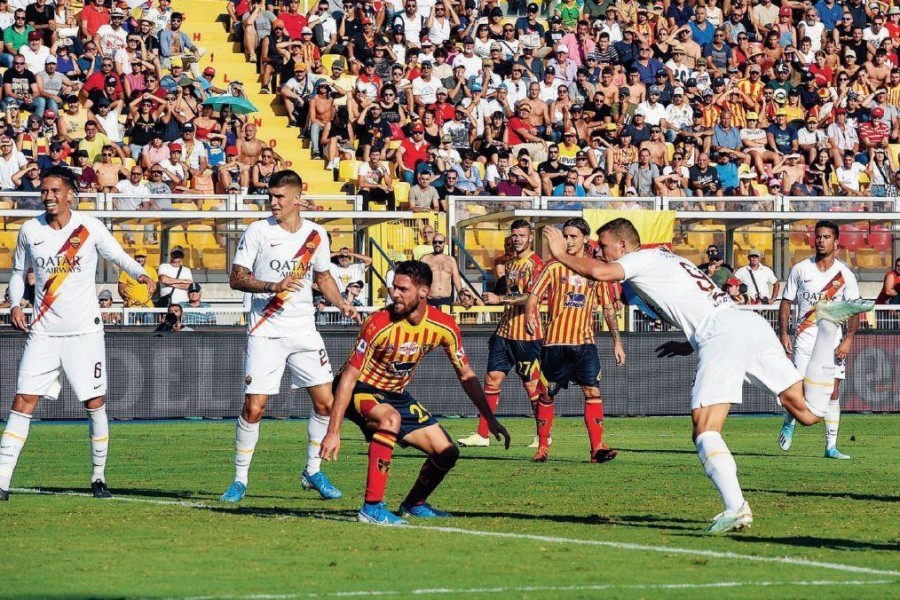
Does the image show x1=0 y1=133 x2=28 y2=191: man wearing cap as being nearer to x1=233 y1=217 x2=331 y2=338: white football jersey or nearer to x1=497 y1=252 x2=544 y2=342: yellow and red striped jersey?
x1=497 y1=252 x2=544 y2=342: yellow and red striped jersey

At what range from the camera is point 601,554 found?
348 inches

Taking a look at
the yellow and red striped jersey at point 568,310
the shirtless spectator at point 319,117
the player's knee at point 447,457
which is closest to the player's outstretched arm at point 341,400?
the player's knee at point 447,457

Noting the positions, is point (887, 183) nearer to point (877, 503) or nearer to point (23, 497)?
point (877, 503)

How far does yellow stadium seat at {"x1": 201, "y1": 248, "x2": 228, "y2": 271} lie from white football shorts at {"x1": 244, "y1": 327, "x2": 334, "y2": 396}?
13.4 m

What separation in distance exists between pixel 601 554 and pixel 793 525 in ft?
6.92

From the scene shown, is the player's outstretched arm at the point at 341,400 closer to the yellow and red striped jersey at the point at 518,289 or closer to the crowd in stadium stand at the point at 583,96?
the yellow and red striped jersey at the point at 518,289

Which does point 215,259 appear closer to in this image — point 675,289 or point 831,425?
point 831,425

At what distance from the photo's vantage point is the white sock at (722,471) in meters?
9.72

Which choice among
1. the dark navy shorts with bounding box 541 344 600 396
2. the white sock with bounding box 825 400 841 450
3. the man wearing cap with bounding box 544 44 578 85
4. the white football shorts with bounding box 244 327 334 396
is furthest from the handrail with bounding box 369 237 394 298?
the white football shorts with bounding box 244 327 334 396

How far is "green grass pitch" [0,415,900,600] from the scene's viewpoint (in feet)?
25.5

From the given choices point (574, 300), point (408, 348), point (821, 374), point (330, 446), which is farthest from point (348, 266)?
point (330, 446)

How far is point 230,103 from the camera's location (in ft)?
91.6

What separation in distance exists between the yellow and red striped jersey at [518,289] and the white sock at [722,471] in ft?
22.2

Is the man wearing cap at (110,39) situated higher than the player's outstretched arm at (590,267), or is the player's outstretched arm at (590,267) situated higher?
the man wearing cap at (110,39)
